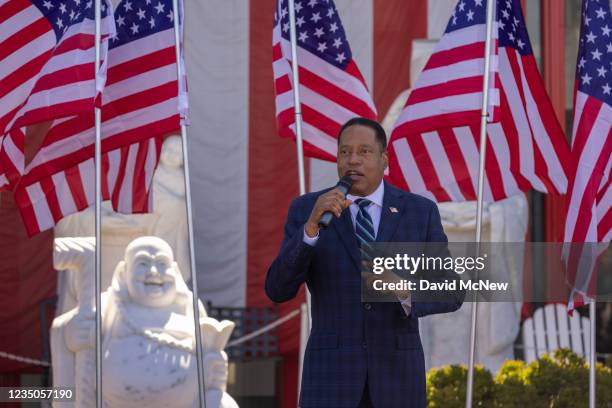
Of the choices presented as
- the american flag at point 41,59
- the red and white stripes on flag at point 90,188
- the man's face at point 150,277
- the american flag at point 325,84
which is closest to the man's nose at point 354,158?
the american flag at point 41,59

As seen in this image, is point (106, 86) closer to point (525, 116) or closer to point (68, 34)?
point (68, 34)

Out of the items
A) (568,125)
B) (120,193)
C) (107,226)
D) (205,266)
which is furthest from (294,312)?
(120,193)

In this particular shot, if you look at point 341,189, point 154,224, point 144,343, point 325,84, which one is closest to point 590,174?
point 325,84

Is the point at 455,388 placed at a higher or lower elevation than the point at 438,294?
higher

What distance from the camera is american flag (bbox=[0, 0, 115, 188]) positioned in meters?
5.82

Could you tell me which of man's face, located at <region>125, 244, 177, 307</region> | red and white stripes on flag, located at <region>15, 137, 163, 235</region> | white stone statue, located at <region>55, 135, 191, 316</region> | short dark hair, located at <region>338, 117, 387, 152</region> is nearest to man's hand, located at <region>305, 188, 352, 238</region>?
short dark hair, located at <region>338, 117, 387, 152</region>

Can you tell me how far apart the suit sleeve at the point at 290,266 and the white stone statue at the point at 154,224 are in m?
7.18

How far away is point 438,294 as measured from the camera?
3.82 meters

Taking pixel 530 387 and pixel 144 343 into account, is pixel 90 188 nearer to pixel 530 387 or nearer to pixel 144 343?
pixel 144 343

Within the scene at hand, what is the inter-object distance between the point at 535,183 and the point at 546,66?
657 cm

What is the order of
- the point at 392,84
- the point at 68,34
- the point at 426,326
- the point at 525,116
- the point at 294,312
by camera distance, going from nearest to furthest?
the point at 68,34 → the point at 525,116 → the point at 426,326 → the point at 294,312 → the point at 392,84

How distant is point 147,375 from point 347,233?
3085 mm

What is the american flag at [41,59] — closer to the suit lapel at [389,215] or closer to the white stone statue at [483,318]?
the suit lapel at [389,215]

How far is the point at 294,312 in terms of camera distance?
1178 cm
